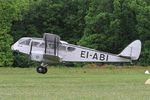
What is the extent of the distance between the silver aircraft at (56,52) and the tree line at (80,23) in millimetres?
29140

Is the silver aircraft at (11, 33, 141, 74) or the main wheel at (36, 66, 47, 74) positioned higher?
the silver aircraft at (11, 33, 141, 74)

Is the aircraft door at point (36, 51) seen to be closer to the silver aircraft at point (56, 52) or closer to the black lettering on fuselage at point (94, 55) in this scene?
the silver aircraft at point (56, 52)

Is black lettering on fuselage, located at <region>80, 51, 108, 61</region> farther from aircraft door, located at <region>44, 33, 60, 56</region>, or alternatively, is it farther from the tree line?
the tree line

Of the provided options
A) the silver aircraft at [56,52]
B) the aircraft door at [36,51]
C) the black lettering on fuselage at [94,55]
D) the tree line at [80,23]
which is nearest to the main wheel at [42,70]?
the silver aircraft at [56,52]

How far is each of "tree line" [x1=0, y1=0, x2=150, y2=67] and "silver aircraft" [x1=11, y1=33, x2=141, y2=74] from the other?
2914 cm

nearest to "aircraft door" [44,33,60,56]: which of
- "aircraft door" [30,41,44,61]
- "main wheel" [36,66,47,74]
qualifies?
"aircraft door" [30,41,44,61]

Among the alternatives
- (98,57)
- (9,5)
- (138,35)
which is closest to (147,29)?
(138,35)

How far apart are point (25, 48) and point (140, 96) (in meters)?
24.6

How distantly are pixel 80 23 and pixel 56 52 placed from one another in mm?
41350

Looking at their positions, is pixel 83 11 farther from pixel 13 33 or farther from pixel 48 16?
pixel 13 33

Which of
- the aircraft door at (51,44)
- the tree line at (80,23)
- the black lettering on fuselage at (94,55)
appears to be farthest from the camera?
the tree line at (80,23)

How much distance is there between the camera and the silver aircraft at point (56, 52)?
42375 millimetres

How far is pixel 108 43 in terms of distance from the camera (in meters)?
77.4

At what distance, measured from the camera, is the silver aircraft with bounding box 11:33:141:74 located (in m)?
42.4
